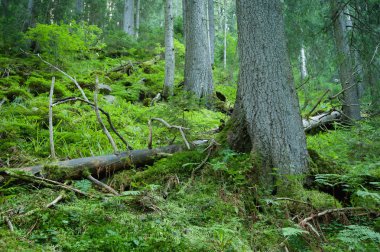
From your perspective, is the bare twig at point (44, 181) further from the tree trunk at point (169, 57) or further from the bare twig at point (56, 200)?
the tree trunk at point (169, 57)

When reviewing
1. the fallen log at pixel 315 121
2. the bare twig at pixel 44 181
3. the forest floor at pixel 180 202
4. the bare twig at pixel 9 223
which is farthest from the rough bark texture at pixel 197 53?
the bare twig at pixel 9 223

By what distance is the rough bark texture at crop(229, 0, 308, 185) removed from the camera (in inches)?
138

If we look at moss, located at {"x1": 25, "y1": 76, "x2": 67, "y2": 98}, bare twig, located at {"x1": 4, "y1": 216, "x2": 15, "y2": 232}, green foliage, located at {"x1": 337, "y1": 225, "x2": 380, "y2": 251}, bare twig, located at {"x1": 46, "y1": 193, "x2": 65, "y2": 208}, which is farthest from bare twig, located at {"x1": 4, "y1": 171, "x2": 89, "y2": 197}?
moss, located at {"x1": 25, "y1": 76, "x2": 67, "y2": 98}

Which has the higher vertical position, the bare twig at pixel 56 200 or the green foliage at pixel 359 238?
the bare twig at pixel 56 200

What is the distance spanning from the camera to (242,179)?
342cm

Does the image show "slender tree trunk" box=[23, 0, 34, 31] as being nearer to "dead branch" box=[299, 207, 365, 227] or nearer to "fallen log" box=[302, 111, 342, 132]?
"fallen log" box=[302, 111, 342, 132]

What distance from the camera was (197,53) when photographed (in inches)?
348

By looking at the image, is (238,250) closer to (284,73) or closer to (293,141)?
(293,141)

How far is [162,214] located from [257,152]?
142cm

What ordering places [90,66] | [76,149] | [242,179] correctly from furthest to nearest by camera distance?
[90,66] < [76,149] < [242,179]

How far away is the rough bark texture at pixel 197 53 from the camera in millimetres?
8789

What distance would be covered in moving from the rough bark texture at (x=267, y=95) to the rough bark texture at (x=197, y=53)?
15.9 ft

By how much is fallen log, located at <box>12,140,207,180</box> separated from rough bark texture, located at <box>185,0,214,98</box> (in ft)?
15.1

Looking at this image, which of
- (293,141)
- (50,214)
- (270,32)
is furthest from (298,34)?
(50,214)
